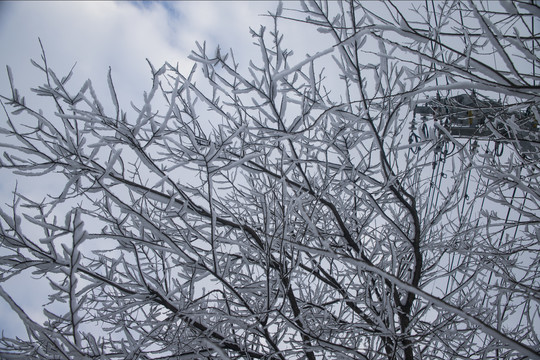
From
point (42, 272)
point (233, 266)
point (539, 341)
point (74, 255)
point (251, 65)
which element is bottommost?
point (539, 341)

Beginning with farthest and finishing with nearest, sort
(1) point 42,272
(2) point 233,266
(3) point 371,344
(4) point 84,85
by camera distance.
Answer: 1. (2) point 233,266
2. (3) point 371,344
3. (1) point 42,272
4. (4) point 84,85

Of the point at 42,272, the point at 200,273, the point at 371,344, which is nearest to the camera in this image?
the point at 42,272

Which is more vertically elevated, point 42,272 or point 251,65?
point 251,65

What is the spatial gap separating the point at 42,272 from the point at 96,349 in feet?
2.01

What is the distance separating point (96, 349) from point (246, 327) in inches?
39.4

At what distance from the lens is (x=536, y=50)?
2441 mm

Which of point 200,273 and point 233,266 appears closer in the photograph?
point 200,273

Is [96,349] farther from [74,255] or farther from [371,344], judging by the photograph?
[371,344]

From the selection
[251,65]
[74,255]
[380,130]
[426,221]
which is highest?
[251,65]

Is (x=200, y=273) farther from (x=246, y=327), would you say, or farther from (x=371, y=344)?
(x=371, y=344)

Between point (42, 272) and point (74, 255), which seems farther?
point (42, 272)

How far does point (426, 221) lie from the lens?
350 centimetres

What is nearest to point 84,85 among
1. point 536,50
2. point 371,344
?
point 371,344

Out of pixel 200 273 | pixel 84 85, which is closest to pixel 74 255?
pixel 84 85
